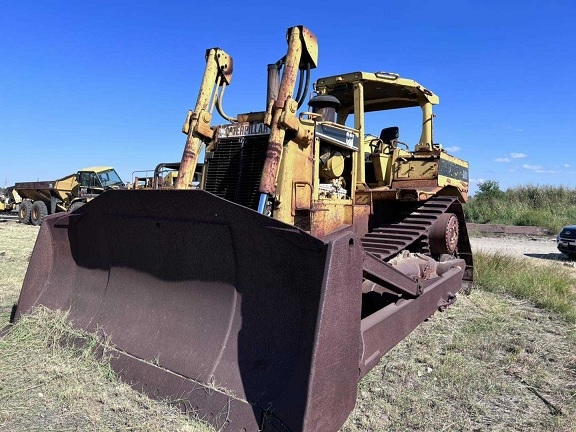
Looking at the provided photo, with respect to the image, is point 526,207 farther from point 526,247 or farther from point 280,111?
point 280,111

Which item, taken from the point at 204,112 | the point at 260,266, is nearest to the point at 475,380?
Result: the point at 260,266

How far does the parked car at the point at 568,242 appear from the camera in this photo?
12663 mm

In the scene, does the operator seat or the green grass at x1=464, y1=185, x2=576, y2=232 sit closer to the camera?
the operator seat

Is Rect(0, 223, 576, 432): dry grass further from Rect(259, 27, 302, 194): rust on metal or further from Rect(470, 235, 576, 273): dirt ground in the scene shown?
Rect(470, 235, 576, 273): dirt ground

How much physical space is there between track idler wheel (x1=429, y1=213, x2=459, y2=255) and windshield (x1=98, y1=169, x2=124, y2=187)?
66.3 feet

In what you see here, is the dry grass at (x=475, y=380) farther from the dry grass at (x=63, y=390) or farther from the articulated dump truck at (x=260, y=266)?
the dry grass at (x=63, y=390)

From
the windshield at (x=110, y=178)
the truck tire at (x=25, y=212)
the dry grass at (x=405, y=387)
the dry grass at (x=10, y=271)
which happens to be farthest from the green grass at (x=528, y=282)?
the truck tire at (x=25, y=212)

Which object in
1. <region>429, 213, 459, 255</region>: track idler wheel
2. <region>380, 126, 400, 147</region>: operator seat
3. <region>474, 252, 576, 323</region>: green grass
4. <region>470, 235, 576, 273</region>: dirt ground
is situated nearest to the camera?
<region>474, 252, 576, 323</region>: green grass

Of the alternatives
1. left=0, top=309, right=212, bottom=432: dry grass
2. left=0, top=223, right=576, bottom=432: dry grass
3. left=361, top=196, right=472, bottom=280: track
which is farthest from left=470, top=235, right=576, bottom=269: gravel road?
left=0, top=309, right=212, bottom=432: dry grass

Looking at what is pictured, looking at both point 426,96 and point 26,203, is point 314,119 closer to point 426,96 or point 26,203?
point 426,96

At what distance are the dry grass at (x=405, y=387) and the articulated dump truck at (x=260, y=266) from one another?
234 millimetres

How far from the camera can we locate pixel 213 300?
3281 millimetres

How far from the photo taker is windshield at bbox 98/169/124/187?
23562 mm

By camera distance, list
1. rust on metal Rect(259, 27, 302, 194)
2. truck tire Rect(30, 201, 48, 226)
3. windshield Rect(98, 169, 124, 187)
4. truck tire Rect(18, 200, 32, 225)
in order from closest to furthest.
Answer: rust on metal Rect(259, 27, 302, 194), truck tire Rect(30, 201, 48, 226), windshield Rect(98, 169, 124, 187), truck tire Rect(18, 200, 32, 225)
